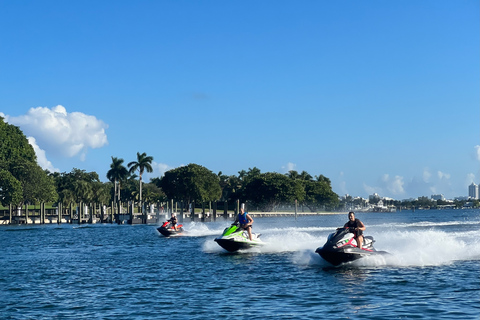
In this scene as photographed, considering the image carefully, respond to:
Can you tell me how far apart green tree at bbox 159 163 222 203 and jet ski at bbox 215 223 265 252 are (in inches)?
4131

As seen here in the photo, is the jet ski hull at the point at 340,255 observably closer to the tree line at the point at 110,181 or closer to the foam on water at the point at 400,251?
the foam on water at the point at 400,251

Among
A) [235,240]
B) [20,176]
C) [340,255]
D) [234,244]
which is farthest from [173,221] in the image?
[20,176]

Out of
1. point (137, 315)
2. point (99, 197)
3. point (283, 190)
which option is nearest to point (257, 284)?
point (137, 315)

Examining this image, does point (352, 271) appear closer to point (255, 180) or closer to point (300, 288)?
point (300, 288)

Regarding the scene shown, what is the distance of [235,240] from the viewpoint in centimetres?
3472

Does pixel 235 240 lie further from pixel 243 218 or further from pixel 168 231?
pixel 168 231

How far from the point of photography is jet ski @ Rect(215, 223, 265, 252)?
3472 centimetres

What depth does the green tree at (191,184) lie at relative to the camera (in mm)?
140625

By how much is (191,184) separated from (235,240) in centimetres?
10633

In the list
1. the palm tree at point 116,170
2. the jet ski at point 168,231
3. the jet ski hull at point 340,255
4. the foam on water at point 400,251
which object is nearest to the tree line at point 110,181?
the palm tree at point 116,170

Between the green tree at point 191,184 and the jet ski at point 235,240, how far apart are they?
105 meters

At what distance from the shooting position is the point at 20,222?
4075 inches

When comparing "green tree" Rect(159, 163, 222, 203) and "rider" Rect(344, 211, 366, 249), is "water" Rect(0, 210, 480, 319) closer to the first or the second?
"rider" Rect(344, 211, 366, 249)

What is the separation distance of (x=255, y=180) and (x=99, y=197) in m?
60.2
